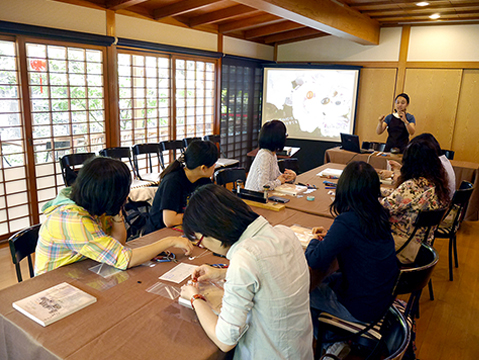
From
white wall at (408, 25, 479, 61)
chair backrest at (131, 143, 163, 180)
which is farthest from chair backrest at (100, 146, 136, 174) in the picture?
white wall at (408, 25, 479, 61)

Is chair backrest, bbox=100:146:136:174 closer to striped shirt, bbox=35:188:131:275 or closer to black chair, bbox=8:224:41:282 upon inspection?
black chair, bbox=8:224:41:282

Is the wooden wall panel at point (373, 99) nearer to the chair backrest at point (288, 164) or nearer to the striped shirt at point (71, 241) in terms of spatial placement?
the chair backrest at point (288, 164)

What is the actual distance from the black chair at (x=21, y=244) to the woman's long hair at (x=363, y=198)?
1538 millimetres

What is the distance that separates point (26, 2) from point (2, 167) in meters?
1.66

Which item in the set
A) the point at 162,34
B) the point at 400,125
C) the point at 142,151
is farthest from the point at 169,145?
the point at 400,125

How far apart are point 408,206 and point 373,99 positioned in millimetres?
4917

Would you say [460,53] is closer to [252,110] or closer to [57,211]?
[252,110]

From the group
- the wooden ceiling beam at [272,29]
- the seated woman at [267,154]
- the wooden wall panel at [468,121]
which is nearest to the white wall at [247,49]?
the wooden ceiling beam at [272,29]

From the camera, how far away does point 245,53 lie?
22.9 feet

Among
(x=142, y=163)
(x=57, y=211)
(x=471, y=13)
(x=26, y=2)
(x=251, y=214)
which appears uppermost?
(x=471, y=13)

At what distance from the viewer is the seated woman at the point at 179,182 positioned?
92.7 inches

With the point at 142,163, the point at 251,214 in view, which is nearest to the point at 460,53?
the point at 142,163

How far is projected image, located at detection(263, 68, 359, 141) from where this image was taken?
22.6 feet

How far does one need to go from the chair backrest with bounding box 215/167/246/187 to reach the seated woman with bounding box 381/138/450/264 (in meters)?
1.45
